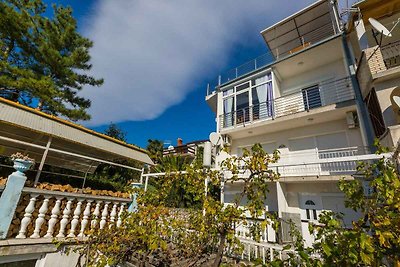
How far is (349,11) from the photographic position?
877 cm

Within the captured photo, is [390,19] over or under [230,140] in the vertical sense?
over

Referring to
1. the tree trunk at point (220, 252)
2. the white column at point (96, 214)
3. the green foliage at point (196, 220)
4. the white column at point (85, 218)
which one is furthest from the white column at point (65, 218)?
the tree trunk at point (220, 252)

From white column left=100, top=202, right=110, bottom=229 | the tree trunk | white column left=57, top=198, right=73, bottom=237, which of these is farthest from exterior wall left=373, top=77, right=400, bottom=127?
white column left=57, top=198, right=73, bottom=237

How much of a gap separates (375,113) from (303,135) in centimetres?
344

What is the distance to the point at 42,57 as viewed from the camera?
12.7 metres

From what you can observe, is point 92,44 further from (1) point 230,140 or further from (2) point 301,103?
(2) point 301,103

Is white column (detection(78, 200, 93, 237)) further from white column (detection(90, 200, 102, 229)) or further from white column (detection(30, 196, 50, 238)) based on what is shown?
white column (detection(30, 196, 50, 238))

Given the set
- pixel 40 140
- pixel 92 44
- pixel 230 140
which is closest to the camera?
pixel 40 140

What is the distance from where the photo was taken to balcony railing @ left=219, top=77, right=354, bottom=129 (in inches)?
382

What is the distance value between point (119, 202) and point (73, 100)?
12.4 metres

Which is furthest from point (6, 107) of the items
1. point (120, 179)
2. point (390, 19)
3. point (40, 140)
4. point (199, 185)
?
point (390, 19)

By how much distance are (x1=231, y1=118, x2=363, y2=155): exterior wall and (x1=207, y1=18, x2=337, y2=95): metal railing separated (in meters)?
4.77

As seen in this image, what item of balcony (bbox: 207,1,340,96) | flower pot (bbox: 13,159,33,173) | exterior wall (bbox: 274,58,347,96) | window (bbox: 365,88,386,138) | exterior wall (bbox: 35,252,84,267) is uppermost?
balcony (bbox: 207,1,340,96)

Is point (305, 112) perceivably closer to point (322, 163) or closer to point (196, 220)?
point (322, 163)
